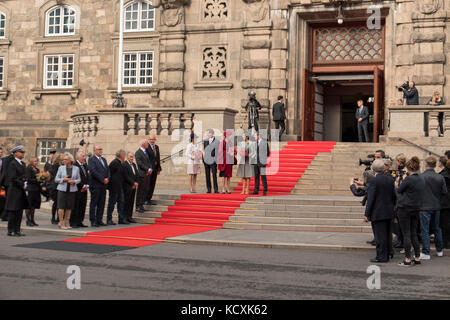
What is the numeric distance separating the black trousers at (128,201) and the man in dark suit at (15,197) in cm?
278

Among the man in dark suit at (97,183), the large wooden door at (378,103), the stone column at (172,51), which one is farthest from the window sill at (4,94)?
the large wooden door at (378,103)

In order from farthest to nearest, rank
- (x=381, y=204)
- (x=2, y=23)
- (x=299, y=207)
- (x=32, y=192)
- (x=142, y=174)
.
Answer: (x=2, y=23), (x=142, y=174), (x=299, y=207), (x=32, y=192), (x=381, y=204)

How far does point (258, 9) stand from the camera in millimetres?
25781

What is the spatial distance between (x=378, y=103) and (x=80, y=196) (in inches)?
526

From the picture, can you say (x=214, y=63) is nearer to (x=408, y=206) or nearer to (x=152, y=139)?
(x=152, y=139)

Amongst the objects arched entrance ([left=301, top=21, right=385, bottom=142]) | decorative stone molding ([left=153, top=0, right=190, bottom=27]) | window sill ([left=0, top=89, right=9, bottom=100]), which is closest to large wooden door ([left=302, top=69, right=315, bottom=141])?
arched entrance ([left=301, top=21, right=385, bottom=142])

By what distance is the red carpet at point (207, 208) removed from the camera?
13.7 meters

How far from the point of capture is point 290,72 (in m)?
25.7

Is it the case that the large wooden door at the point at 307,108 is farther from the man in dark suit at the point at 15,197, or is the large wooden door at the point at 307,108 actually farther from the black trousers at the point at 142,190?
the man in dark suit at the point at 15,197

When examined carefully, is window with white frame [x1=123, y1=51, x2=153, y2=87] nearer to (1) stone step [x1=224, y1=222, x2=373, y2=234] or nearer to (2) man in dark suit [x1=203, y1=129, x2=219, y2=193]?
(2) man in dark suit [x1=203, y1=129, x2=219, y2=193]

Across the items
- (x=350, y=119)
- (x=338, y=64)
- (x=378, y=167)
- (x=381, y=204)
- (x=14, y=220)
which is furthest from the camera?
(x=350, y=119)

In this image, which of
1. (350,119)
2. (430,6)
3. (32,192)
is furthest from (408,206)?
(350,119)
